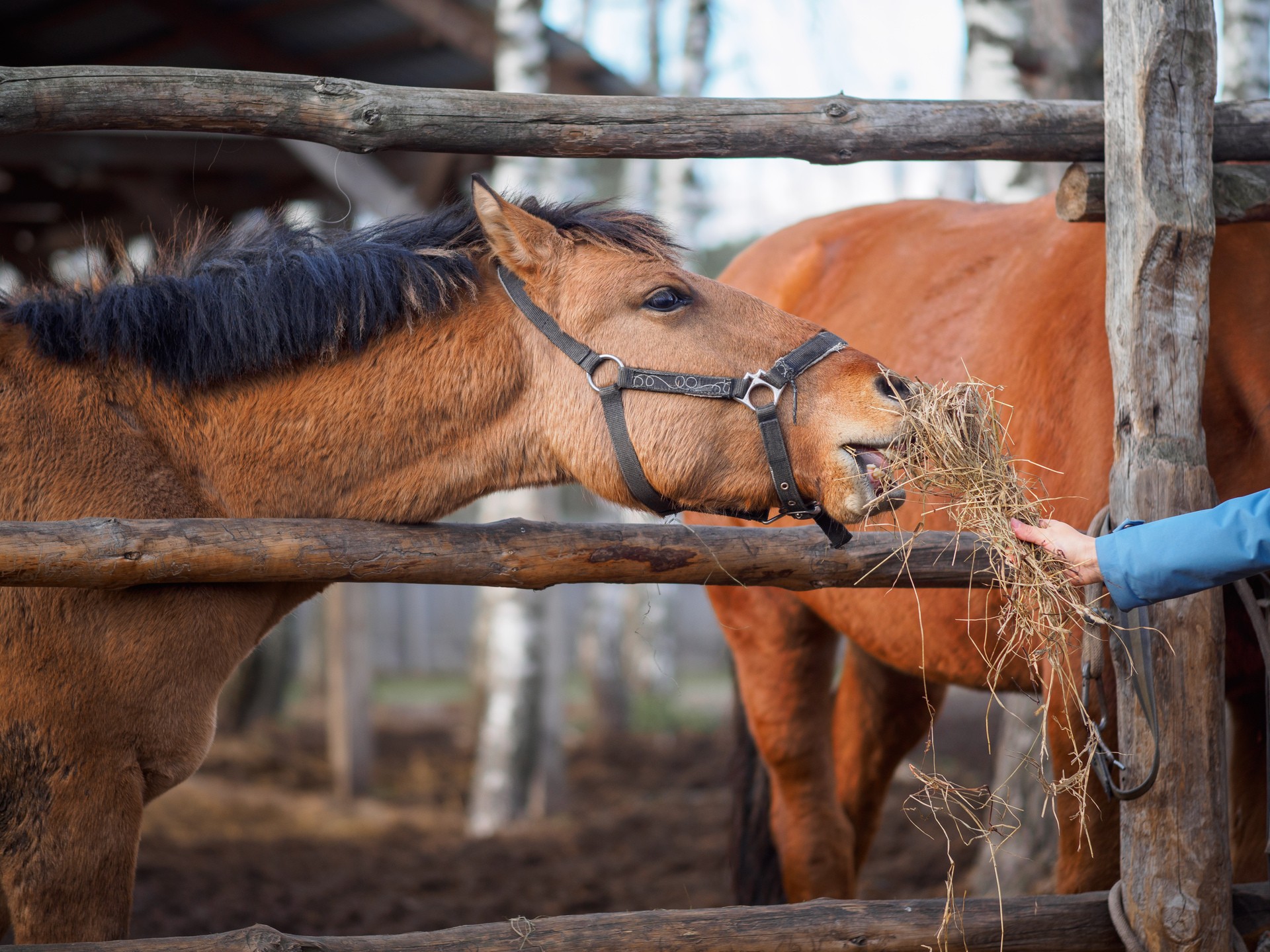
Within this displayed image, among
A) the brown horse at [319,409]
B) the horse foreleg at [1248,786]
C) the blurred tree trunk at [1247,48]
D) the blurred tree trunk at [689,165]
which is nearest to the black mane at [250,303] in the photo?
the brown horse at [319,409]

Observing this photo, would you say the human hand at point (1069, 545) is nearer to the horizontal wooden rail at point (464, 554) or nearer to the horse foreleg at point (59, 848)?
the horizontal wooden rail at point (464, 554)

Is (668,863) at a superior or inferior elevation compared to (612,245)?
inferior

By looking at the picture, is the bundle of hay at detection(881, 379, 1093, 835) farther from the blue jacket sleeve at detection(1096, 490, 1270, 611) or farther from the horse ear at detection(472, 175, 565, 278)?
the horse ear at detection(472, 175, 565, 278)

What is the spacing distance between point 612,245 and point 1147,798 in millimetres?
1669

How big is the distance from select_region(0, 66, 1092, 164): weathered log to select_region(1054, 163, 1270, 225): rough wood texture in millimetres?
94

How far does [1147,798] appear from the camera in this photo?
7.13ft

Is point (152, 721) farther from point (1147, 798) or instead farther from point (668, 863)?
point (668, 863)

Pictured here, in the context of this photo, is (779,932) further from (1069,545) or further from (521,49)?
(521,49)

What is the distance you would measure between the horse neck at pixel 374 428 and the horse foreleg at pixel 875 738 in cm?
219

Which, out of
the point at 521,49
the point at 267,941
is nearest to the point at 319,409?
the point at 267,941

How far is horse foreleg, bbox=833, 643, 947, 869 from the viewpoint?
400 cm

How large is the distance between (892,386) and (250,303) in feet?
4.56

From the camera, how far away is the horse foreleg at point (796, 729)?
145 inches

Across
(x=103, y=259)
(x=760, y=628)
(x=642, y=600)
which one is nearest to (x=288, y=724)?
(x=642, y=600)
